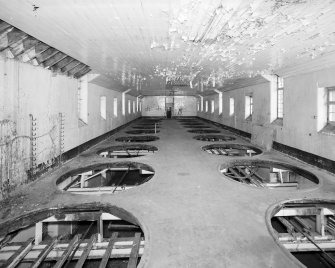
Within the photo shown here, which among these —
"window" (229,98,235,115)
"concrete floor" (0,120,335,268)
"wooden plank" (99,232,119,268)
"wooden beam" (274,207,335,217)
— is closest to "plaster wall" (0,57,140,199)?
"concrete floor" (0,120,335,268)

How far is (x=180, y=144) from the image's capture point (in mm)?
10742

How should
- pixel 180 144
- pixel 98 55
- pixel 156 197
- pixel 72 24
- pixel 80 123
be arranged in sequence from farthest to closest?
pixel 180 144 < pixel 80 123 < pixel 98 55 < pixel 156 197 < pixel 72 24

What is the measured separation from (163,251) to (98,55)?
5474 millimetres

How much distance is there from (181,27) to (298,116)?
5963 millimetres

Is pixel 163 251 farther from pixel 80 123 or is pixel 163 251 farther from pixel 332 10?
pixel 80 123

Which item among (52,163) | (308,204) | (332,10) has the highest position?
(332,10)

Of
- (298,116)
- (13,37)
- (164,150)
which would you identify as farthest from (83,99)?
(298,116)

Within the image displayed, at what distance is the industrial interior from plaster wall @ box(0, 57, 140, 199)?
37 mm

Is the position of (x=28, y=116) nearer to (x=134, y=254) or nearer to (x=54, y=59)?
(x=54, y=59)

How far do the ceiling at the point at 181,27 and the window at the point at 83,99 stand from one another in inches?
117

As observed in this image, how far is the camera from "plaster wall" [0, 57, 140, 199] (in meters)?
4.80

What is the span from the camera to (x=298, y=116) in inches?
323

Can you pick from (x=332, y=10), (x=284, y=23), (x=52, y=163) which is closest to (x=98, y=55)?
(x=52, y=163)

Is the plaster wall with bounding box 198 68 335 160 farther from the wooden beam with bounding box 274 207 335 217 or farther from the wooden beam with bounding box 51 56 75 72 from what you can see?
the wooden beam with bounding box 51 56 75 72
